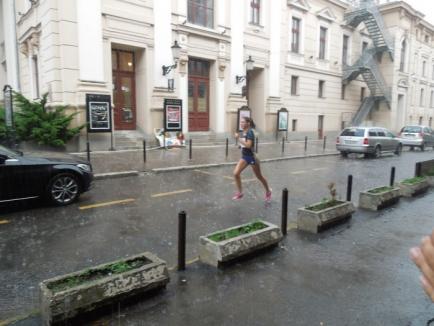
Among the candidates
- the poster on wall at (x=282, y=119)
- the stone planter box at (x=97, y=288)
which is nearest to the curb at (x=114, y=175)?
the stone planter box at (x=97, y=288)

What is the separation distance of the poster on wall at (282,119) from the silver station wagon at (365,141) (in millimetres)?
6657

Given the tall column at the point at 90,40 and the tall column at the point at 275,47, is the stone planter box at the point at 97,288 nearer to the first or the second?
the tall column at the point at 90,40

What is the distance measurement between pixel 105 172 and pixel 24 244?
5.92m

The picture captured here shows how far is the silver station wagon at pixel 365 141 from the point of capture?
18.2 meters

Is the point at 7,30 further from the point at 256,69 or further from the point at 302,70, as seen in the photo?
the point at 302,70

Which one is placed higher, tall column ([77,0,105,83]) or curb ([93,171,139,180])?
tall column ([77,0,105,83])

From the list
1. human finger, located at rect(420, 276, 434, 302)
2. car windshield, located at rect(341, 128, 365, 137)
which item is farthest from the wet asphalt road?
car windshield, located at rect(341, 128, 365, 137)

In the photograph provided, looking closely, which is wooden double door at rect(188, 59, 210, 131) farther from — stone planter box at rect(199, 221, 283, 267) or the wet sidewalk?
stone planter box at rect(199, 221, 283, 267)

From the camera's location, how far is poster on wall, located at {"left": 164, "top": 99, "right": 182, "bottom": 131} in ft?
61.7

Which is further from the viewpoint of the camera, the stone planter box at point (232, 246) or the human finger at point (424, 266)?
the stone planter box at point (232, 246)

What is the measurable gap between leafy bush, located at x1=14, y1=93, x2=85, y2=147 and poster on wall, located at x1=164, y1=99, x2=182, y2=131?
15.4 ft

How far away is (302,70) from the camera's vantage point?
28.0 metres

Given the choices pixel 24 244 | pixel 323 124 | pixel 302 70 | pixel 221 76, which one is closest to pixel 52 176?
pixel 24 244

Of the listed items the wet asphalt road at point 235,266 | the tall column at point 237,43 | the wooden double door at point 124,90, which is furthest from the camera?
the tall column at point 237,43
